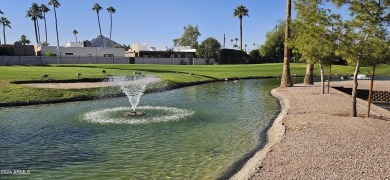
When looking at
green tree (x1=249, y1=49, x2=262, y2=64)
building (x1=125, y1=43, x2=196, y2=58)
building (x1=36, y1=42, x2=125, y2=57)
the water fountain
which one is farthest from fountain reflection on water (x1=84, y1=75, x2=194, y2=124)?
building (x1=125, y1=43, x2=196, y2=58)

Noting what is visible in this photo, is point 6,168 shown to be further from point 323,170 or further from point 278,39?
point 278,39

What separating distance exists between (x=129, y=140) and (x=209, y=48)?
8738 cm

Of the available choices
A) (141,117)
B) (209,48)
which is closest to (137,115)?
(141,117)

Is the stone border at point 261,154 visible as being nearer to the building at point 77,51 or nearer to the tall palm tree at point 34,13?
the building at point 77,51

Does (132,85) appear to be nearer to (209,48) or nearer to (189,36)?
(209,48)

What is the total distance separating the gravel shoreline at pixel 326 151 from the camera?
8711 millimetres

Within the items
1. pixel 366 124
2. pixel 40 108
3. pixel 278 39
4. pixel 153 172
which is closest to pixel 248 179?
pixel 153 172

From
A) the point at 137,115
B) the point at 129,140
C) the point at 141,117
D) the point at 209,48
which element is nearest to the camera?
the point at 129,140

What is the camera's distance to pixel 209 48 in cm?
10019

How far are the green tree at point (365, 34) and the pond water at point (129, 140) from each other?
5.34 m

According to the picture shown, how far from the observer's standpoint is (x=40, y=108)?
76.9 ft

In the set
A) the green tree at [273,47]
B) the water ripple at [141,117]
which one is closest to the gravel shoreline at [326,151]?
the water ripple at [141,117]

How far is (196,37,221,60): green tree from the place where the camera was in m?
99.8

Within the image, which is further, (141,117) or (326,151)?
(141,117)
